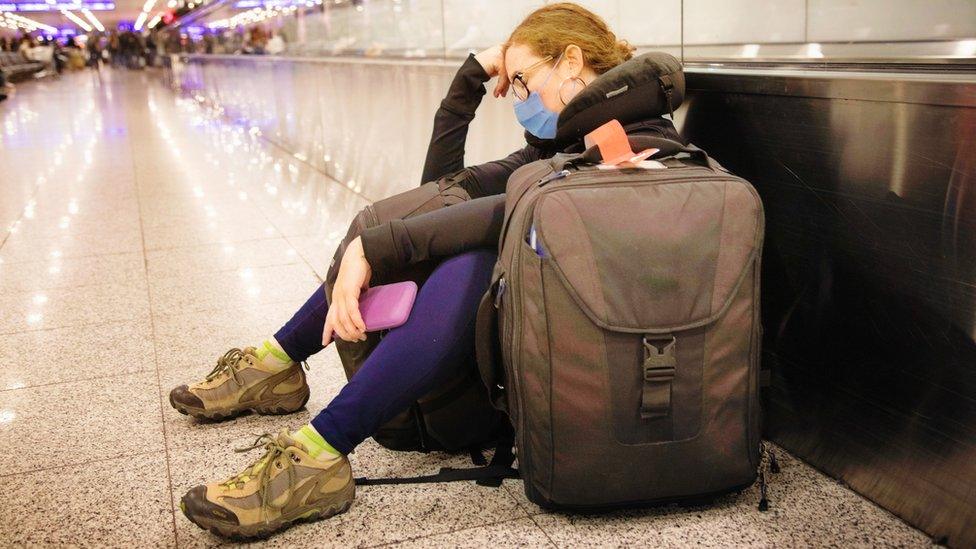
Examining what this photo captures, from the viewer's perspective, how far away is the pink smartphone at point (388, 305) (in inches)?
66.6

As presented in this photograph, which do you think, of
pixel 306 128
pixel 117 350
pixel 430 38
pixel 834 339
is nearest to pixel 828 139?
pixel 834 339

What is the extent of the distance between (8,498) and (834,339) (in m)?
1.77

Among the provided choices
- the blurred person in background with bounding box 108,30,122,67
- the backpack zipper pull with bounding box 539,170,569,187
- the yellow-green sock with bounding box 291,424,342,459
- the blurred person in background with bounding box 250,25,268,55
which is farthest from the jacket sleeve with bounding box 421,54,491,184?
the blurred person in background with bounding box 108,30,122,67

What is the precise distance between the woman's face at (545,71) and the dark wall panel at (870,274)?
35 centimetres

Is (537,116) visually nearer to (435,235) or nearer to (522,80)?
(522,80)

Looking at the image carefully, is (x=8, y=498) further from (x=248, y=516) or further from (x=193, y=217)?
(x=193, y=217)

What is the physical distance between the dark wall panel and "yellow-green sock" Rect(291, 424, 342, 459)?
101cm

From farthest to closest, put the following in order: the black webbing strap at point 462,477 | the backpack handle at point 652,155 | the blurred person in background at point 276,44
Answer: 1. the blurred person in background at point 276,44
2. the black webbing strap at point 462,477
3. the backpack handle at point 652,155

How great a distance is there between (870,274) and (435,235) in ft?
2.78

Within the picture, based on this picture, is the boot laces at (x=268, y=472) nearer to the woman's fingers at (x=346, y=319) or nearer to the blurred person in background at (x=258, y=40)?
the woman's fingers at (x=346, y=319)

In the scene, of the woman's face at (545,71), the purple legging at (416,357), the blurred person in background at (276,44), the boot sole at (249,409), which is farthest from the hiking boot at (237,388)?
the blurred person in background at (276,44)

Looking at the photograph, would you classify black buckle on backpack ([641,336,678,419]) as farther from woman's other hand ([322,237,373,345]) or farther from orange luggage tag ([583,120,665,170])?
woman's other hand ([322,237,373,345])

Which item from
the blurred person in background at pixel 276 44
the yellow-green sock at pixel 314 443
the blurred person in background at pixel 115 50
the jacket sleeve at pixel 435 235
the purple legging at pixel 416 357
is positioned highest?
the blurred person in background at pixel 115 50

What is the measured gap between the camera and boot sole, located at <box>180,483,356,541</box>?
5.36 feet
